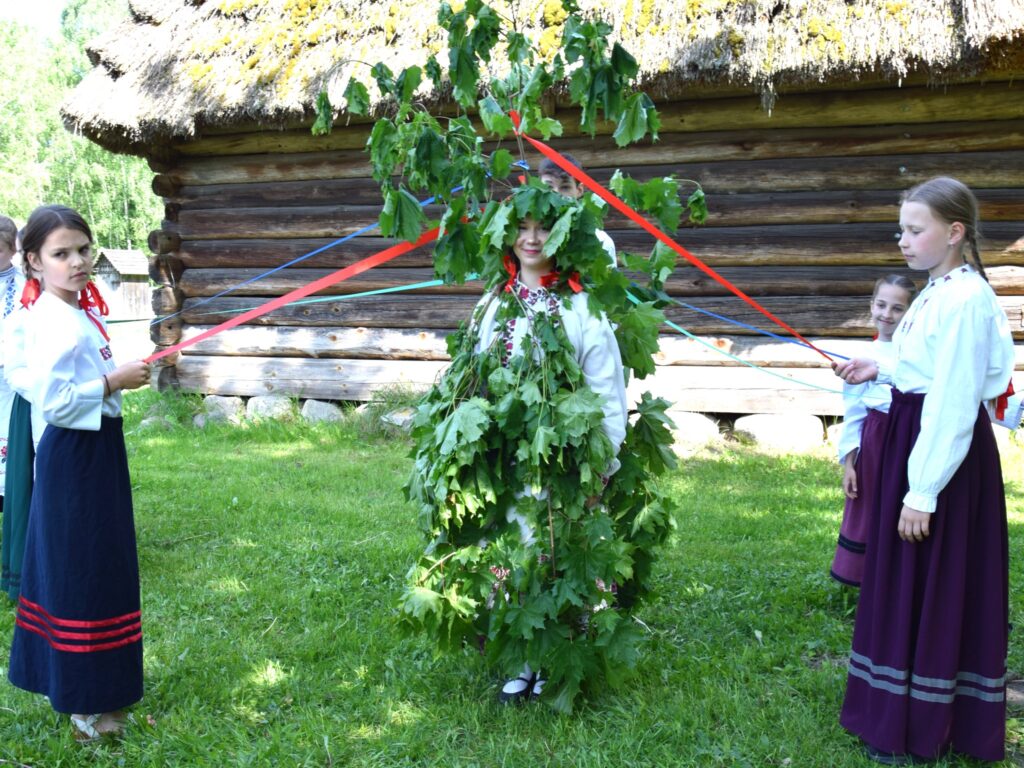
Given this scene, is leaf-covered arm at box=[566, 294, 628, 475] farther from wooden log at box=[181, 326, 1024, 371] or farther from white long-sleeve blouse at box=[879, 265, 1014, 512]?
wooden log at box=[181, 326, 1024, 371]

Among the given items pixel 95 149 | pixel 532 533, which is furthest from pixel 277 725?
Result: pixel 95 149

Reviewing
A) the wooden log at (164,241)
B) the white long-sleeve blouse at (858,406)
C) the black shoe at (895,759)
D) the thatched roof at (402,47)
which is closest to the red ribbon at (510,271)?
the white long-sleeve blouse at (858,406)

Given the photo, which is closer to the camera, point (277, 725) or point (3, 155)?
point (277, 725)

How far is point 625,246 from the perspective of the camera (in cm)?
747

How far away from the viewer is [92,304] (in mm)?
3107

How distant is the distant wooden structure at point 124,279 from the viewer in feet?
101

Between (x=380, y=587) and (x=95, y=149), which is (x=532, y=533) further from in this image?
(x=95, y=149)

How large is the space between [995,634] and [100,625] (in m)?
2.65

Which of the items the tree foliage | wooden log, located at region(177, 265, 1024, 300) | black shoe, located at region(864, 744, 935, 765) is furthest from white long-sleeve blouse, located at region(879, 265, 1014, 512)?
the tree foliage

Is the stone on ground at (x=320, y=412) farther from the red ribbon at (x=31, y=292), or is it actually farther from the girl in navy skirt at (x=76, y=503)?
the girl in navy skirt at (x=76, y=503)

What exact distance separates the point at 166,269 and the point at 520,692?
6873mm

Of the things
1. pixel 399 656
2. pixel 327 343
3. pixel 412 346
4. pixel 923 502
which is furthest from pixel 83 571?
pixel 327 343

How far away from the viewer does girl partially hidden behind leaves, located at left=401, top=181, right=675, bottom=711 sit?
2828mm

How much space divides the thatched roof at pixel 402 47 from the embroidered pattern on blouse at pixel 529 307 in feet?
11.2
